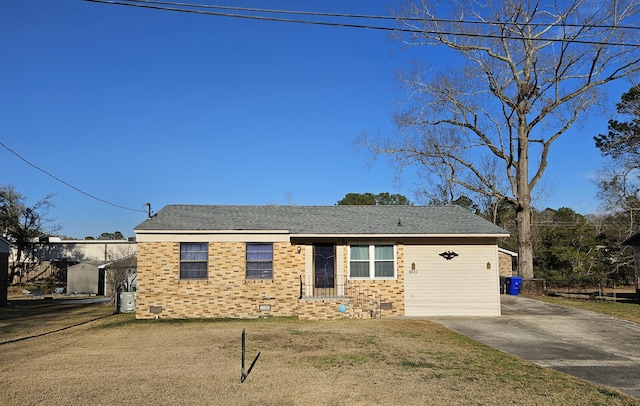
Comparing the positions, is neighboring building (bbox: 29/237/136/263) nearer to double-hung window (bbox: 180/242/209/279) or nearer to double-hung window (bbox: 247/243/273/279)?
double-hung window (bbox: 180/242/209/279)

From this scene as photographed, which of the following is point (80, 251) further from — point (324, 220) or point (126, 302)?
point (324, 220)

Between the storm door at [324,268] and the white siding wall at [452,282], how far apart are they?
2.67 metres

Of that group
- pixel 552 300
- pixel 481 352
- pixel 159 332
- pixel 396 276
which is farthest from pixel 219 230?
pixel 552 300

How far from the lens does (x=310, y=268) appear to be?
59.2ft

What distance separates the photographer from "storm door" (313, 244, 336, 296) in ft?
59.4

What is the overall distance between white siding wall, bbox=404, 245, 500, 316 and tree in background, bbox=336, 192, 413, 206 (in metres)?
32.4

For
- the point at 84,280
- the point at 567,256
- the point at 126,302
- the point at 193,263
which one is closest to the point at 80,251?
the point at 84,280

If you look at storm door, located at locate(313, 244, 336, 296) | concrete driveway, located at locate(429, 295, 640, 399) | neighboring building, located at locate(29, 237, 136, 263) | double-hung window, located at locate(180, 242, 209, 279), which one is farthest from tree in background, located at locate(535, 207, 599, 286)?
neighboring building, located at locate(29, 237, 136, 263)

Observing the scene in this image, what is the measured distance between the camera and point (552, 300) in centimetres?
2272

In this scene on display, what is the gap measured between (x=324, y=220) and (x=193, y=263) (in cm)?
512

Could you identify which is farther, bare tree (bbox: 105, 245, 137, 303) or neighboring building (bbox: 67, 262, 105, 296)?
neighboring building (bbox: 67, 262, 105, 296)

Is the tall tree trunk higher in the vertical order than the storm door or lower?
higher

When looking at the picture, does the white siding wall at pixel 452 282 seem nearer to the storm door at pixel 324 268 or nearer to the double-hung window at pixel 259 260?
the storm door at pixel 324 268

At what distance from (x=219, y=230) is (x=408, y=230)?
22.2 feet
